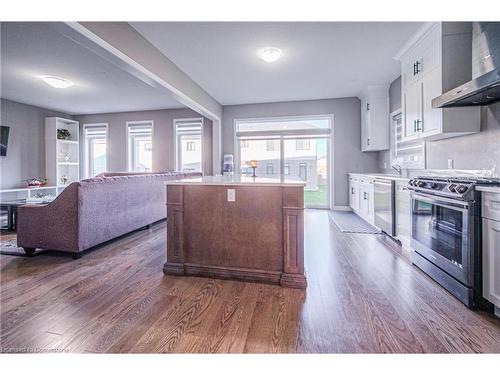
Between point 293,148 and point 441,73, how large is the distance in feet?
12.4

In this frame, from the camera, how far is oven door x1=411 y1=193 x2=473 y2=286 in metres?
1.91

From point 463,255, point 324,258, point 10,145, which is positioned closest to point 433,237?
point 463,255

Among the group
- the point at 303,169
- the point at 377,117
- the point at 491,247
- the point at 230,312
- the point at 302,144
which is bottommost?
the point at 230,312

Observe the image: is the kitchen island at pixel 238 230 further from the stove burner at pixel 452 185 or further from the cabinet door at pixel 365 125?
the cabinet door at pixel 365 125

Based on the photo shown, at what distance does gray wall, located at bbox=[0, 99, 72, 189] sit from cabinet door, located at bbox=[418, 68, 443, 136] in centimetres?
806

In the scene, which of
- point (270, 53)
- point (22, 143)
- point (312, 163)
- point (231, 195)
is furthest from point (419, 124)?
point (22, 143)

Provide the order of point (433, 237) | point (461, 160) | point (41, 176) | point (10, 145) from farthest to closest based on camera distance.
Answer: point (41, 176)
point (10, 145)
point (461, 160)
point (433, 237)

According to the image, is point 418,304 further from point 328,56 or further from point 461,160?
point 328,56

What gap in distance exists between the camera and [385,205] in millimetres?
3602

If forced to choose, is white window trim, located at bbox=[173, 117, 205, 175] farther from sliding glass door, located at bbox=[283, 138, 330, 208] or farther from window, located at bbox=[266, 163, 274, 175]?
sliding glass door, located at bbox=[283, 138, 330, 208]

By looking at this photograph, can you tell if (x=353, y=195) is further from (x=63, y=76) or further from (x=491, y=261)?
(x=63, y=76)

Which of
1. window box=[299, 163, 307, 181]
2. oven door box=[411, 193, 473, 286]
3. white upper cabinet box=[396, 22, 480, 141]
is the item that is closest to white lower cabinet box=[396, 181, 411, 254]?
oven door box=[411, 193, 473, 286]

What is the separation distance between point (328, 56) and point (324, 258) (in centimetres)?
287
